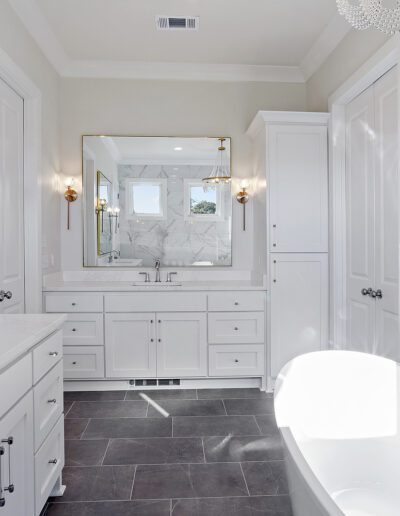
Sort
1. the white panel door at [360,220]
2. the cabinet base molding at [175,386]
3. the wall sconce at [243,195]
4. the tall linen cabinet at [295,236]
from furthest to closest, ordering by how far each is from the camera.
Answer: the wall sconce at [243,195] → the cabinet base molding at [175,386] → the tall linen cabinet at [295,236] → the white panel door at [360,220]

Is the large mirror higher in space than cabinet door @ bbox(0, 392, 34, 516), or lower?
higher

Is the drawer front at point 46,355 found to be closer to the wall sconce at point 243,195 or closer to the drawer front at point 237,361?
the drawer front at point 237,361

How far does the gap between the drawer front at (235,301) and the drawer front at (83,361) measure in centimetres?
98

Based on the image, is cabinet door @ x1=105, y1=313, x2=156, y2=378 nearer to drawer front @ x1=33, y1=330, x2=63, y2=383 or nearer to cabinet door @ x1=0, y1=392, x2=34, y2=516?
drawer front @ x1=33, y1=330, x2=63, y2=383

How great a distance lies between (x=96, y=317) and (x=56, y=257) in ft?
2.37

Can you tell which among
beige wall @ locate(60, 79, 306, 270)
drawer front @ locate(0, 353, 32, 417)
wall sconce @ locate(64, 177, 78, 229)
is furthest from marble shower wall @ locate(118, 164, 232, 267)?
drawer front @ locate(0, 353, 32, 417)

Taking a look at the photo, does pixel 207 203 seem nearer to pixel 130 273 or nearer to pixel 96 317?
pixel 130 273

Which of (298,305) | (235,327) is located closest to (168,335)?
(235,327)

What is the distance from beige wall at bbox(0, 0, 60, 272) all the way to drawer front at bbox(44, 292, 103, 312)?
27 centimetres

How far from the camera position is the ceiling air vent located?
2953mm

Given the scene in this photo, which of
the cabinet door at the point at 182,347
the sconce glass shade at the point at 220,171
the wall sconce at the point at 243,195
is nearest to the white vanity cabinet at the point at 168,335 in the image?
the cabinet door at the point at 182,347

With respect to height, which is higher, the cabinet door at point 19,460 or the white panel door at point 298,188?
the white panel door at point 298,188

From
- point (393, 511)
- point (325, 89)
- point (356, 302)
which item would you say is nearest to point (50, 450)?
point (393, 511)

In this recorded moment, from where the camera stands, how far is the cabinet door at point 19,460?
1.30 meters
